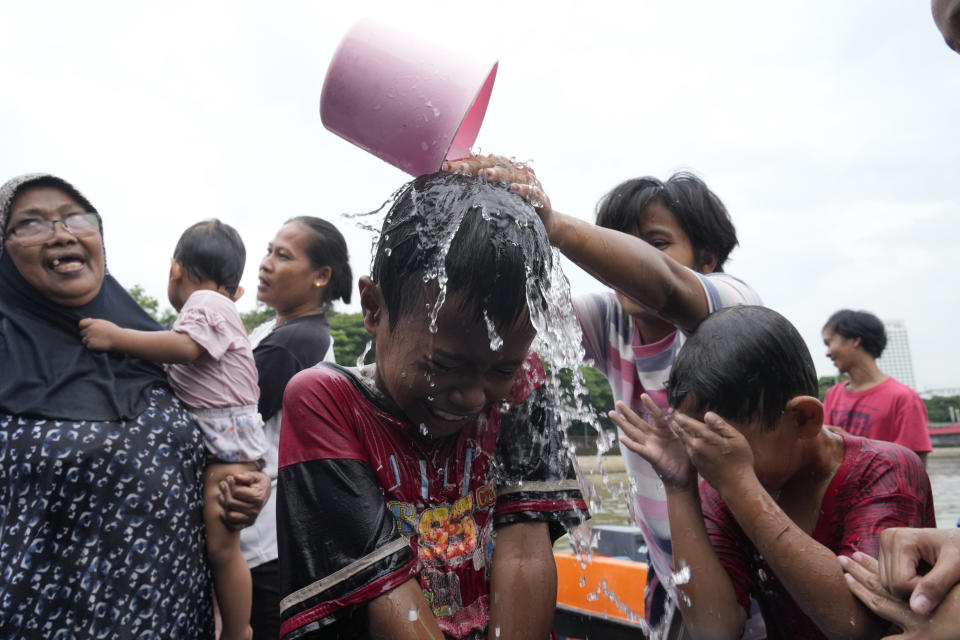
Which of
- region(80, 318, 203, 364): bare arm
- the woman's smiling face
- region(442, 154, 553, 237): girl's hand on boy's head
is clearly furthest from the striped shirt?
the woman's smiling face

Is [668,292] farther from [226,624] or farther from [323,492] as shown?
[226,624]

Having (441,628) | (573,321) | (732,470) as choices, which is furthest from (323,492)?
(732,470)

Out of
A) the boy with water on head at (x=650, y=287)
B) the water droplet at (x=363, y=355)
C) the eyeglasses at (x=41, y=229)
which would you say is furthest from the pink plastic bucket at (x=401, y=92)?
the eyeglasses at (x=41, y=229)

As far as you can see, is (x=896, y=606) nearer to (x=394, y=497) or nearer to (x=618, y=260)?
(x=618, y=260)

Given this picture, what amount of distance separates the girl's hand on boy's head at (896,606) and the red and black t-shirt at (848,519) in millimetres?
116

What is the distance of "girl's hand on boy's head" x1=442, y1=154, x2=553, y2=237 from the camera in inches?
75.3

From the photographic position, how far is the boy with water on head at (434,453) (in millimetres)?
1653

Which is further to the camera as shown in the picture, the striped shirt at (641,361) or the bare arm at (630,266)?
the striped shirt at (641,361)

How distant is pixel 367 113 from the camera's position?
73.6 inches

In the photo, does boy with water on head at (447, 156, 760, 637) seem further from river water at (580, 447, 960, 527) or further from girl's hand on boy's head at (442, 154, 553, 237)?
river water at (580, 447, 960, 527)

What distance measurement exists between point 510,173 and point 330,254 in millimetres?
2541

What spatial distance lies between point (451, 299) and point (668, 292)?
870 mm

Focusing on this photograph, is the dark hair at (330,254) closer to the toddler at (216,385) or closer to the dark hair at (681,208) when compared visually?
the toddler at (216,385)

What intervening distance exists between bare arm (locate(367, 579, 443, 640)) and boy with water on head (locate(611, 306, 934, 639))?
2.95 ft
